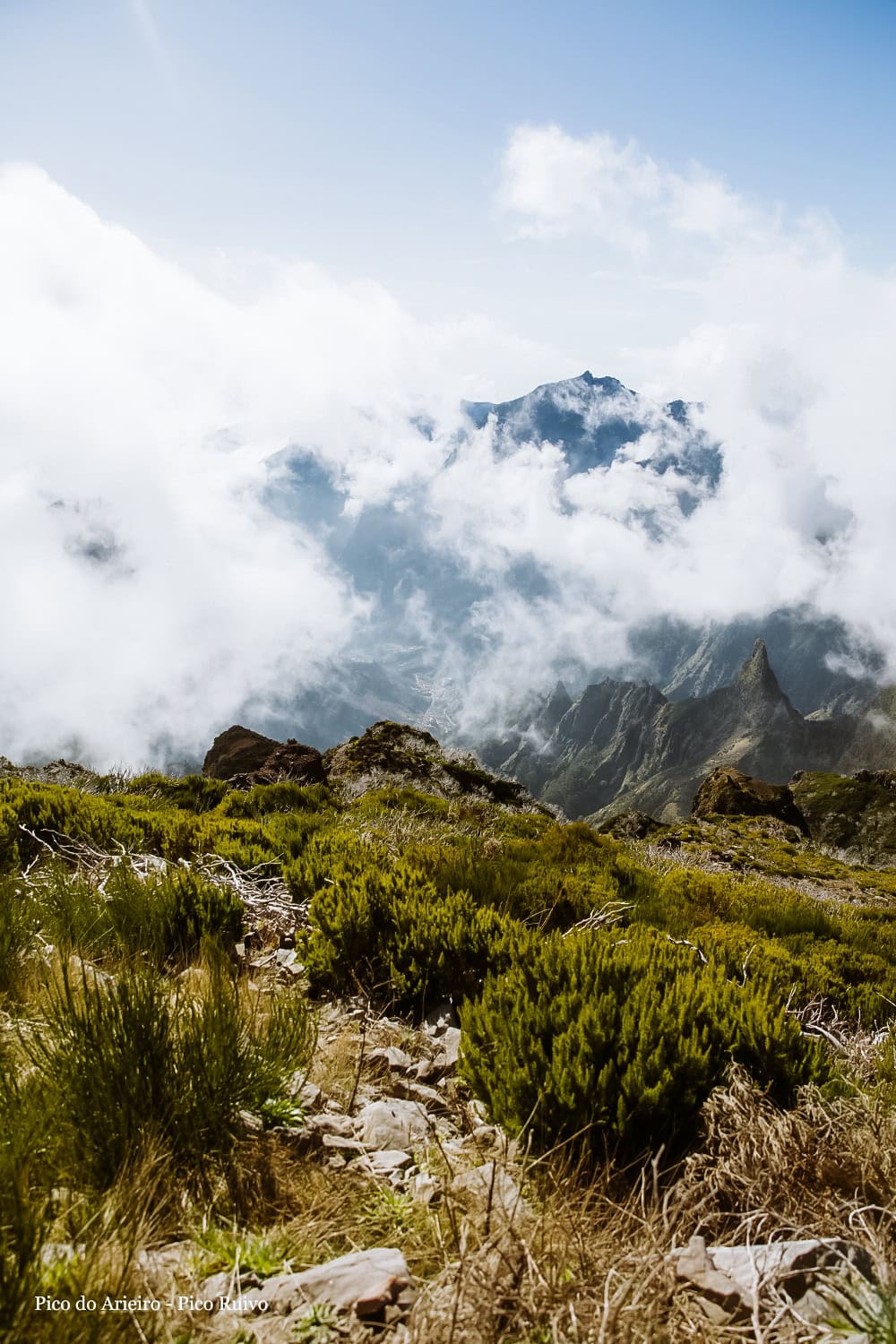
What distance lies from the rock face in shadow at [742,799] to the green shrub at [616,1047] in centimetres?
3745

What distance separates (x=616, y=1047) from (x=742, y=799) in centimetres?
4333

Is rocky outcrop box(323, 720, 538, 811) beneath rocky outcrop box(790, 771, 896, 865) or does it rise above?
above

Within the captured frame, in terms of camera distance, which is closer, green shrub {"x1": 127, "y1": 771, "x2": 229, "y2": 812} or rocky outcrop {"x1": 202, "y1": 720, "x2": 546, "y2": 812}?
green shrub {"x1": 127, "y1": 771, "x2": 229, "y2": 812}

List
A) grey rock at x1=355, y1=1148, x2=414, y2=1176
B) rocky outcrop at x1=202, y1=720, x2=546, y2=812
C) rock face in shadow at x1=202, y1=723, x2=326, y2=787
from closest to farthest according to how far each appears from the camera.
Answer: grey rock at x1=355, y1=1148, x2=414, y2=1176
rock face in shadow at x1=202, y1=723, x2=326, y2=787
rocky outcrop at x1=202, y1=720, x2=546, y2=812

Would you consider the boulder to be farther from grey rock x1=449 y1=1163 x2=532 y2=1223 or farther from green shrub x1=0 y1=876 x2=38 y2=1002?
green shrub x1=0 y1=876 x2=38 y2=1002

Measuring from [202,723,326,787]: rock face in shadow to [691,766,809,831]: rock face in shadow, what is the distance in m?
25.5

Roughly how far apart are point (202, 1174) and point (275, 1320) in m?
0.63

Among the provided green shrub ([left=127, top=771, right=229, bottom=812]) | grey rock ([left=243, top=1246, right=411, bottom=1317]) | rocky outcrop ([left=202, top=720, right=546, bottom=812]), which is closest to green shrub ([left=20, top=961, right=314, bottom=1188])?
grey rock ([left=243, top=1246, right=411, bottom=1317])

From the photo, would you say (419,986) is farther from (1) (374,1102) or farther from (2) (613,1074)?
(2) (613,1074)

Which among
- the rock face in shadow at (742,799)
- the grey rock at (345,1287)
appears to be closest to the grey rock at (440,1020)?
the grey rock at (345,1287)

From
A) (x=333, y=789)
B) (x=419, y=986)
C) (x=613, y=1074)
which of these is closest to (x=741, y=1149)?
(x=613, y=1074)

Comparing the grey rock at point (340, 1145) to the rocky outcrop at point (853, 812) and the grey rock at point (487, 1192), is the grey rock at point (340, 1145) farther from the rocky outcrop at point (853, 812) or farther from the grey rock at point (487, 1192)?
the rocky outcrop at point (853, 812)

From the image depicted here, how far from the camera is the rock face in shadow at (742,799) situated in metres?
41.3

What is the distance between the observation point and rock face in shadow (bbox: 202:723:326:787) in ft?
68.4
